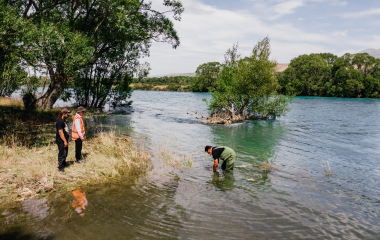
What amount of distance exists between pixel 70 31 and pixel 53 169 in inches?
534

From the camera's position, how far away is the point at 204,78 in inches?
4240

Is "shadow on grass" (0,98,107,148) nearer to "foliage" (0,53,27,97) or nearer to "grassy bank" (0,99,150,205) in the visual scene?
"grassy bank" (0,99,150,205)

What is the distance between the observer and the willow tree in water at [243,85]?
24297mm

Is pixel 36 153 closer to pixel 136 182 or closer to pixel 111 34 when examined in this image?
pixel 136 182

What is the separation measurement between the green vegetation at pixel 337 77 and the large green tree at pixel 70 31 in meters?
65.4

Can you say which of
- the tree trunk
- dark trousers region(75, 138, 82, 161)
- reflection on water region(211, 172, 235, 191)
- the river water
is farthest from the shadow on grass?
reflection on water region(211, 172, 235, 191)

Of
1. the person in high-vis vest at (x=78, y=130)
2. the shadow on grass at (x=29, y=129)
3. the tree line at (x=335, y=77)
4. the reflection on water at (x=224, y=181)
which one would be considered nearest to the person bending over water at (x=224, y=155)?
the reflection on water at (x=224, y=181)

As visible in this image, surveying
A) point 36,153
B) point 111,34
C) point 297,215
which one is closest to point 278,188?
point 297,215

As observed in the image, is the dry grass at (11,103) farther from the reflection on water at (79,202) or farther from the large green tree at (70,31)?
the reflection on water at (79,202)

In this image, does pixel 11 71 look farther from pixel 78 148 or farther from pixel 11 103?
pixel 78 148

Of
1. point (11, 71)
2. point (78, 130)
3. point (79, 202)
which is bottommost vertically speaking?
point (79, 202)

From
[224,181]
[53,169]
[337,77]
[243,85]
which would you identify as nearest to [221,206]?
[224,181]

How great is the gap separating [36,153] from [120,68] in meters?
22.3

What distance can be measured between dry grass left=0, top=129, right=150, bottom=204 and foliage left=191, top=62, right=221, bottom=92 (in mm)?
96072
